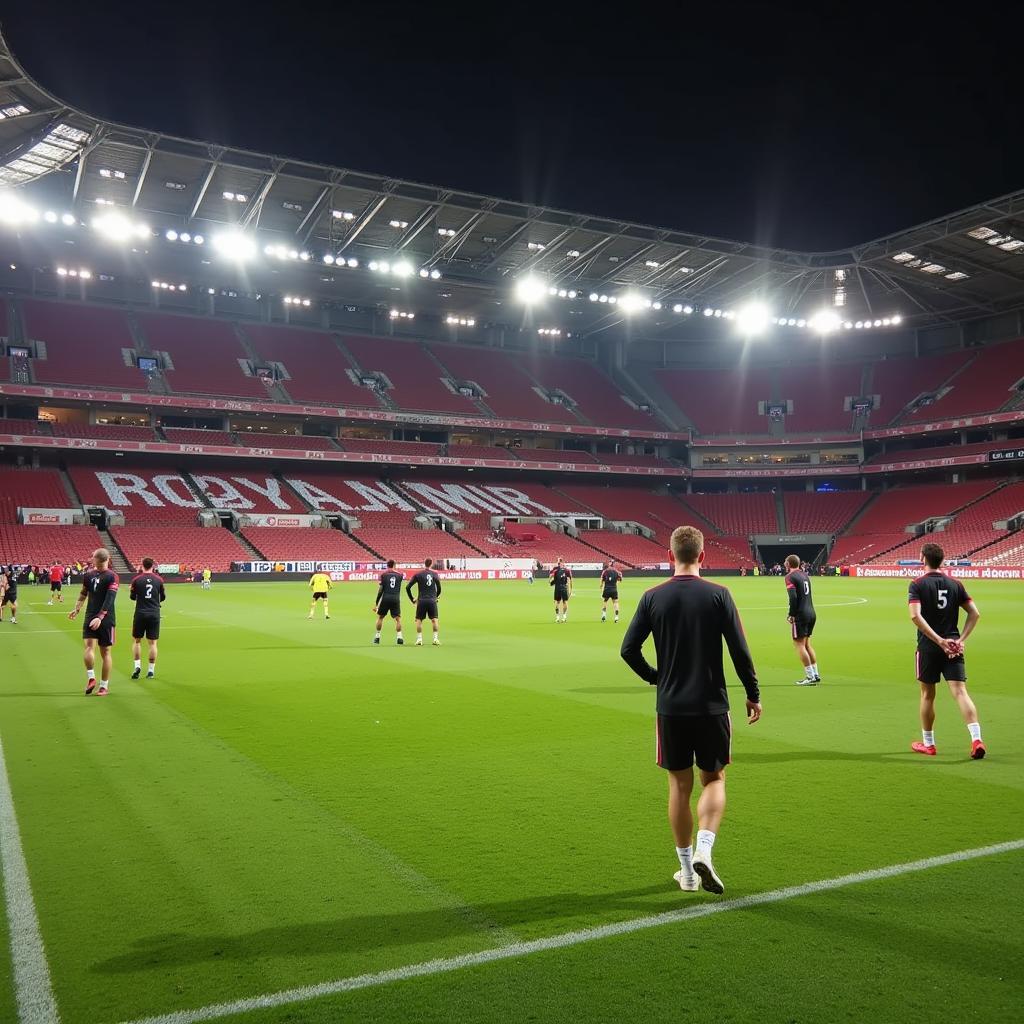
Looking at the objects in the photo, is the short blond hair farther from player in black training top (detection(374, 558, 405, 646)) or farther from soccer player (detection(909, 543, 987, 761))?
player in black training top (detection(374, 558, 405, 646))

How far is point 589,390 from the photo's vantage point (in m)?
87.5

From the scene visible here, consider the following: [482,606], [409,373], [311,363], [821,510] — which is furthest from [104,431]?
[821,510]

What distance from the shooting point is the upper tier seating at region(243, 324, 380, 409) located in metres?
71.9

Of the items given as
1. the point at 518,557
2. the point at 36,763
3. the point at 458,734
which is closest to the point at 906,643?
the point at 458,734

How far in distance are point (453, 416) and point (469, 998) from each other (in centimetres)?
7216

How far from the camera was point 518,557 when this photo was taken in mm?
63938

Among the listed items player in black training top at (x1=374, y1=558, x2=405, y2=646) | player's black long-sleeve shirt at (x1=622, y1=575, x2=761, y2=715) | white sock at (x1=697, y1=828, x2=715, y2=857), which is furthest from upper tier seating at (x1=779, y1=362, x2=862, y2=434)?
white sock at (x1=697, y1=828, x2=715, y2=857)

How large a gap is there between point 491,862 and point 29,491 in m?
60.6

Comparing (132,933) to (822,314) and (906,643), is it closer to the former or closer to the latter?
(906,643)

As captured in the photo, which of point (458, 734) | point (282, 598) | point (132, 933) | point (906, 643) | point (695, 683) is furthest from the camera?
point (282, 598)

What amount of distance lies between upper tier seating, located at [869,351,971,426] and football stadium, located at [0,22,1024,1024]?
39cm

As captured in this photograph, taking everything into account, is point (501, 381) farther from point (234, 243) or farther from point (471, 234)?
point (234, 243)

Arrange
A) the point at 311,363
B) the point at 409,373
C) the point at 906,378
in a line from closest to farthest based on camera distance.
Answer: the point at 311,363 → the point at 409,373 → the point at 906,378

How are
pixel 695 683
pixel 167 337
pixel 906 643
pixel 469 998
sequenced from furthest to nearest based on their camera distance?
pixel 167 337 < pixel 906 643 < pixel 695 683 < pixel 469 998
